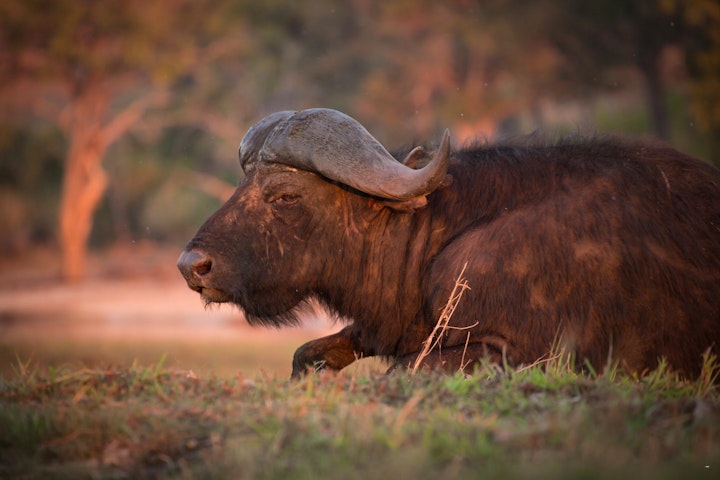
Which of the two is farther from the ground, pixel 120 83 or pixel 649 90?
pixel 120 83

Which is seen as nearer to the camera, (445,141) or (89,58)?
(445,141)

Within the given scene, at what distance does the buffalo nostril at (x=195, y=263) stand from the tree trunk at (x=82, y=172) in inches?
1007

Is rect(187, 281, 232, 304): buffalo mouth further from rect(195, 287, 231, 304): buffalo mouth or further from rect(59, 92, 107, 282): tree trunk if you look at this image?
rect(59, 92, 107, 282): tree trunk

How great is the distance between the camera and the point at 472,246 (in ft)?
20.4

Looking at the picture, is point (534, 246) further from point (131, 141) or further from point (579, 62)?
point (131, 141)

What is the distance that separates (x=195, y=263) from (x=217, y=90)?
94.2ft

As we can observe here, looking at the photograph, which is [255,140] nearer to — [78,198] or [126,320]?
[126,320]

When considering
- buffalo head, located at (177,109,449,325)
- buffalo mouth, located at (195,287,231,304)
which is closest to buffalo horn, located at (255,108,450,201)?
buffalo head, located at (177,109,449,325)

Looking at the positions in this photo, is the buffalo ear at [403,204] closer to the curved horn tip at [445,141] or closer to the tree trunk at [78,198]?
the curved horn tip at [445,141]

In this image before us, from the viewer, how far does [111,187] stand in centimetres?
3969

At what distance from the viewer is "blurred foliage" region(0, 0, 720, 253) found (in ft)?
94.1

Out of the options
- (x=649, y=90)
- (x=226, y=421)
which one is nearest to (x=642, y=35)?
(x=649, y=90)

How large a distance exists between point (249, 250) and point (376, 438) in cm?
280

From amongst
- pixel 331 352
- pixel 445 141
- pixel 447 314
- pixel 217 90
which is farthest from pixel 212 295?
pixel 217 90
